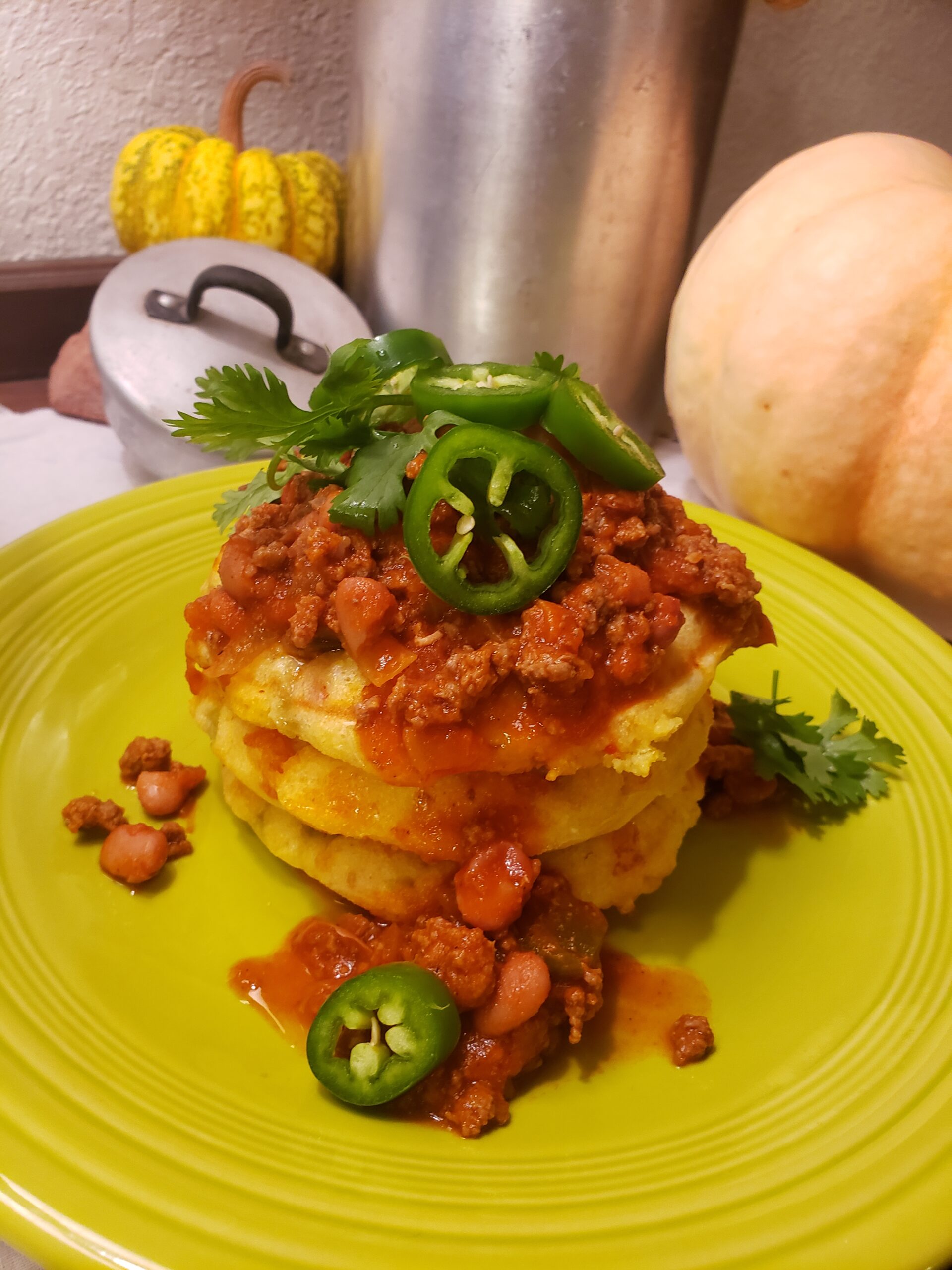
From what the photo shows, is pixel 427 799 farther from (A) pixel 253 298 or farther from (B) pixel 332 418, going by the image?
(A) pixel 253 298

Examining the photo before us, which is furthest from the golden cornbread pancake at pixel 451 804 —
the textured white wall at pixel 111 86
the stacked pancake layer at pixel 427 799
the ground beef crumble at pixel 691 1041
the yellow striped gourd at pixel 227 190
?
the textured white wall at pixel 111 86

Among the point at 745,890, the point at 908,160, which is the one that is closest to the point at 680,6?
the point at 908,160

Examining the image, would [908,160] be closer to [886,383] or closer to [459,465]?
[886,383]

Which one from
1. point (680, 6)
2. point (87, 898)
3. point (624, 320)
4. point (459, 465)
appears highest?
point (680, 6)

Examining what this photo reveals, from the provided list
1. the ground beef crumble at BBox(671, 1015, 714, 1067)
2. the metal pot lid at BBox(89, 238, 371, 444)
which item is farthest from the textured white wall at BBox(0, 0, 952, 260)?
the ground beef crumble at BBox(671, 1015, 714, 1067)

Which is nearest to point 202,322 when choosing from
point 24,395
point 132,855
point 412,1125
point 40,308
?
point 24,395

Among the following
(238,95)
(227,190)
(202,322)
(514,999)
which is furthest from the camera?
(238,95)
